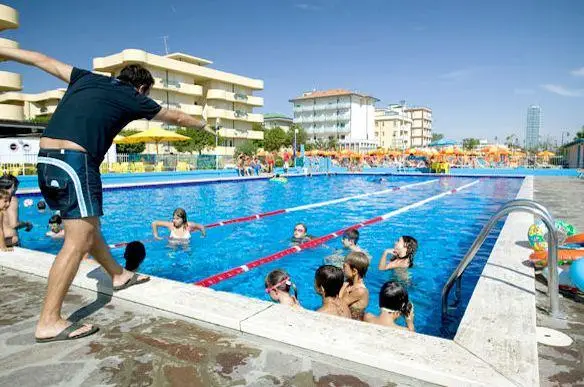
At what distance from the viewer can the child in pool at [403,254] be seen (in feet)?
19.3

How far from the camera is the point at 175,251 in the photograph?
760cm

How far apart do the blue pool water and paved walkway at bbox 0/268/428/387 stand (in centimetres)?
212

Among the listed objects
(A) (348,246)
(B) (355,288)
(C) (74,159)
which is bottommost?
(A) (348,246)

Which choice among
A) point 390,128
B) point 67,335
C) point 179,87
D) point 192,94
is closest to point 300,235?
point 67,335

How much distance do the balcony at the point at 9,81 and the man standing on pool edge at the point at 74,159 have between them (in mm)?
34996

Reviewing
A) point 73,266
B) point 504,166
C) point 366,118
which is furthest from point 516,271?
point 366,118

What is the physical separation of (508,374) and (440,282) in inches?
169

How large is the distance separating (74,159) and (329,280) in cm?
224

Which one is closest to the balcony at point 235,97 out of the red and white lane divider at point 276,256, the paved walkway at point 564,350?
the red and white lane divider at point 276,256

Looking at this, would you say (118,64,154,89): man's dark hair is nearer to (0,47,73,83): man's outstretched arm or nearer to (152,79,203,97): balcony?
(0,47,73,83): man's outstretched arm

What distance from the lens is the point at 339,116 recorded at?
294ft

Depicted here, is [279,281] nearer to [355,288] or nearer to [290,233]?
[355,288]

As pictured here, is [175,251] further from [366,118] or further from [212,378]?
[366,118]

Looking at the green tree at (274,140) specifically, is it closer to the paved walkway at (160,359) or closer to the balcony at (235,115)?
the balcony at (235,115)
